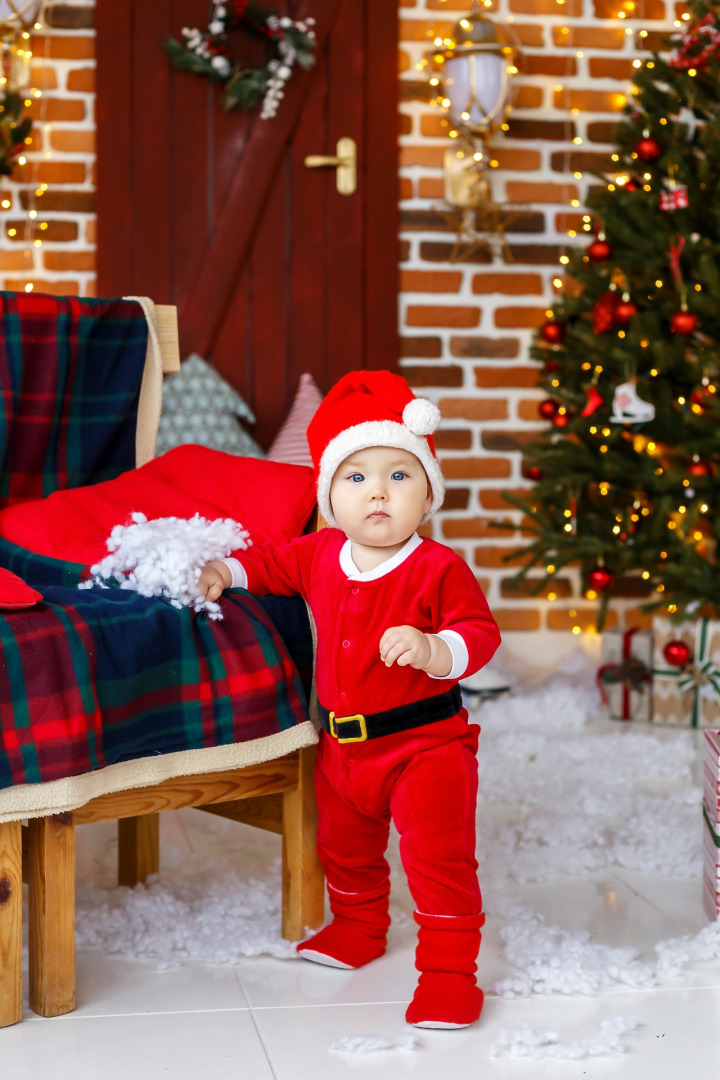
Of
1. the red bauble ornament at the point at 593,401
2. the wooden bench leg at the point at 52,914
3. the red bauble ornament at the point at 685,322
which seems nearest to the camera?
the wooden bench leg at the point at 52,914

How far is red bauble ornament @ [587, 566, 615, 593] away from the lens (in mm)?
2955

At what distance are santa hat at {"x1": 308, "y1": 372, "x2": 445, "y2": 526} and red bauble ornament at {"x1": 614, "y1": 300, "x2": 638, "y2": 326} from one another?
1.52 meters

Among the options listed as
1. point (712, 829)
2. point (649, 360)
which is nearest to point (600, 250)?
point (649, 360)

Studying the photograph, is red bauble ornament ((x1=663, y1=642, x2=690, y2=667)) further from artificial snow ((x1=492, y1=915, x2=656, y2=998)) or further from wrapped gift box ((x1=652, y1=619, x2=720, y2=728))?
artificial snow ((x1=492, y1=915, x2=656, y2=998))

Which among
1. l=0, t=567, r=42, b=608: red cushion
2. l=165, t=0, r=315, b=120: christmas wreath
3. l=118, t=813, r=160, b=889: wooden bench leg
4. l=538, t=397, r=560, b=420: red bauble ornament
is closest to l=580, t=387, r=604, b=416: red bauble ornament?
l=538, t=397, r=560, b=420: red bauble ornament

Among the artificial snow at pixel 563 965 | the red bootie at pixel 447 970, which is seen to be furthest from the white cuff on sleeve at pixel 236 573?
the artificial snow at pixel 563 965

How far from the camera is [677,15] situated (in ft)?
10.9

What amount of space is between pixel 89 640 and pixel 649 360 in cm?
199

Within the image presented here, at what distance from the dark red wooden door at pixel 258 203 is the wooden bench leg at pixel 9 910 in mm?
1998

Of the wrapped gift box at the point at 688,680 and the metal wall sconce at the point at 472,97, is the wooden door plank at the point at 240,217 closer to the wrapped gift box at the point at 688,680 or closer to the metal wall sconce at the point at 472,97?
the metal wall sconce at the point at 472,97

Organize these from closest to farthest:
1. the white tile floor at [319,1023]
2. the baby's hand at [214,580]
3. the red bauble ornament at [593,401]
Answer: the white tile floor at [319,1023]
the baby's hand at [214,580]
the red bauble ornament at [593,401]

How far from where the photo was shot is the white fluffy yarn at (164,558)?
4.76ft

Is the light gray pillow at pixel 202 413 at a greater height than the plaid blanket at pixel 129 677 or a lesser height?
greater

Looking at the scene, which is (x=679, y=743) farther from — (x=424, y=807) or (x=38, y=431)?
(x=38, y=431)
